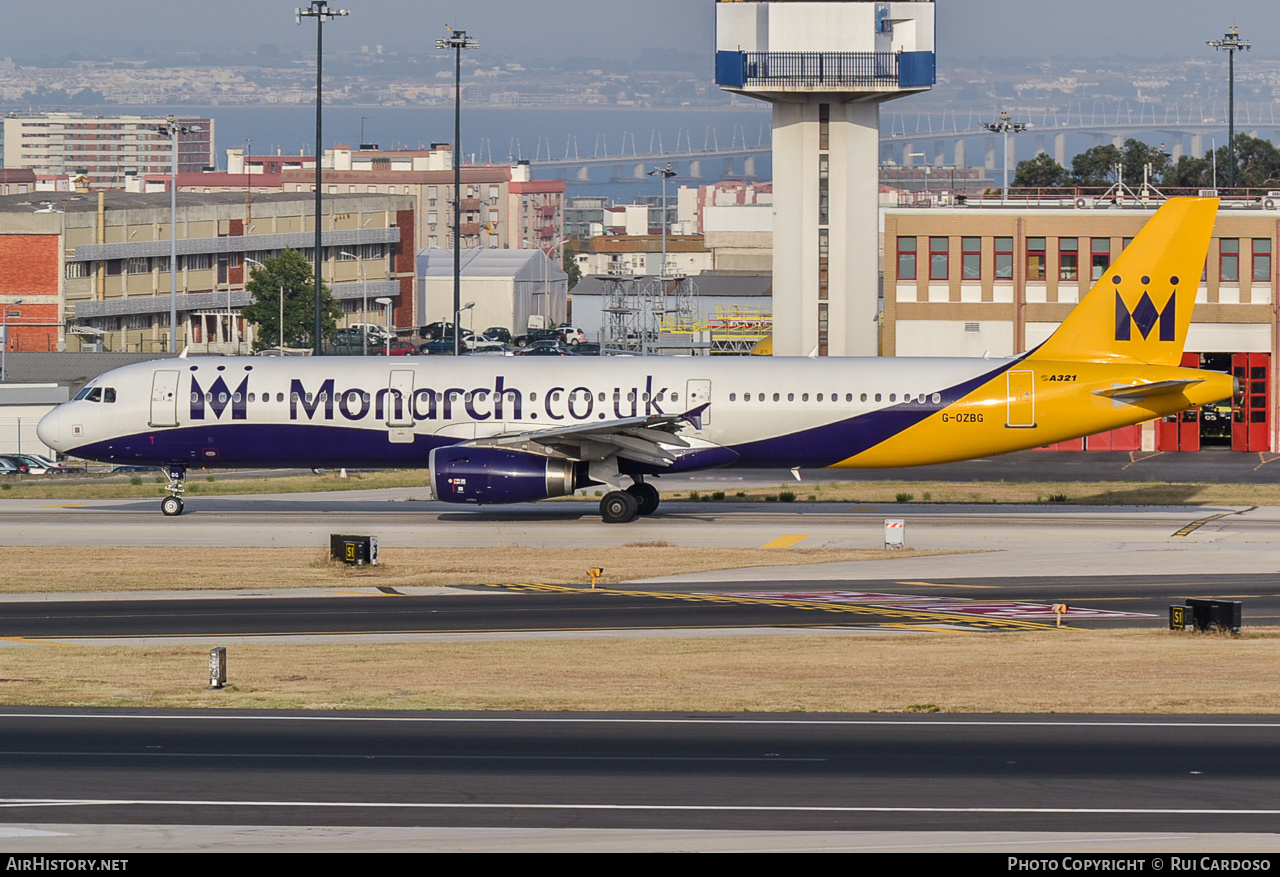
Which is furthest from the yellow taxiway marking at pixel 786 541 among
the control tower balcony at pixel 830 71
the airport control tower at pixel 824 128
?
the control tower balcony at pixel 830 71

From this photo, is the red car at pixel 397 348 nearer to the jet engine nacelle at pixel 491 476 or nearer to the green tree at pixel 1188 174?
the green tree at pixel 1188 174

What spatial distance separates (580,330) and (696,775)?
125m

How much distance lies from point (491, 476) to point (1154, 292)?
1883cm

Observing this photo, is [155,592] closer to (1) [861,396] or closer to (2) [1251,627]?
(1) [861,396]

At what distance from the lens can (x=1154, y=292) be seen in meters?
44.1

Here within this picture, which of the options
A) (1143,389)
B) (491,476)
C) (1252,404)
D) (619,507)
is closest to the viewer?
(491,476)

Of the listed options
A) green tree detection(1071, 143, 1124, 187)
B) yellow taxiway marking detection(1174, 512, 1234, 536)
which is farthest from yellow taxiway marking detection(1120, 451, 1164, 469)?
green tree detection(1071, 143, 1124, 187)

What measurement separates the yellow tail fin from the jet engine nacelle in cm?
1398

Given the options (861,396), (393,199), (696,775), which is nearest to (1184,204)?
(861,396)

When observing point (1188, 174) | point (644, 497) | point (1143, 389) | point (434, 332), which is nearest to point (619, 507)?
point (644, 497)

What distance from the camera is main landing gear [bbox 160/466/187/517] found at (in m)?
46.5

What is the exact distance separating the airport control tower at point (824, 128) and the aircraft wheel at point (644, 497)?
74.8ft

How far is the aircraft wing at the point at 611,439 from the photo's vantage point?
138ft

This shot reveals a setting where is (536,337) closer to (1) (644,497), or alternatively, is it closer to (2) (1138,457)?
(2) (1138,457)
